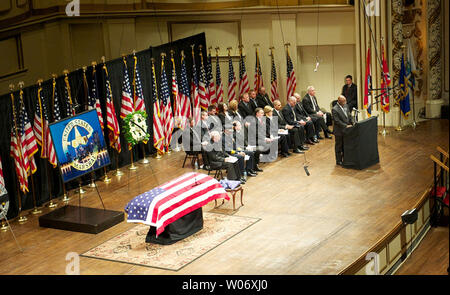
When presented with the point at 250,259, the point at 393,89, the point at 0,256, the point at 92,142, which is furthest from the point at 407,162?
the point at 0,256

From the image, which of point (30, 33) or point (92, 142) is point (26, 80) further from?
point (92, 142)

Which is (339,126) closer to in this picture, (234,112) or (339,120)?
(339,120)

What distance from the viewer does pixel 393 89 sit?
15.7 m

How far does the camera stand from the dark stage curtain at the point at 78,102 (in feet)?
38.0

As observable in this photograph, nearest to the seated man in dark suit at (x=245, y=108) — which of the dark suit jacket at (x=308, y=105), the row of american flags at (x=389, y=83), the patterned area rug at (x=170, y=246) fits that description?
the dark suit jacket at (x=308, y=105)

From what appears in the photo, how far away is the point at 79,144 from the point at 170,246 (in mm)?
2545

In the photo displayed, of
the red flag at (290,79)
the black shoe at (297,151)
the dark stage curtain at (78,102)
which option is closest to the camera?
the dark stage curtain at (78,102)

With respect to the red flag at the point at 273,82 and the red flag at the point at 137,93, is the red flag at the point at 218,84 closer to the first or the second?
the red flag at the point at 273,82

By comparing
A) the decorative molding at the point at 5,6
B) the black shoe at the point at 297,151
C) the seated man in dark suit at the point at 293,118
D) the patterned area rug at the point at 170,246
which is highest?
the decorative molding at the point at 5,6

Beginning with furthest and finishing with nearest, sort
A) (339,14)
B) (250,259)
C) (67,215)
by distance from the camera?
(339,14), (67,215), (250,259)

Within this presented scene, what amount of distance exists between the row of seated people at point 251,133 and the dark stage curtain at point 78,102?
1633 millimetres

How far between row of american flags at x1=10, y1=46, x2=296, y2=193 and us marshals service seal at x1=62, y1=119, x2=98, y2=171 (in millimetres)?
461

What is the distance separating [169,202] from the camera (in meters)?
9.80

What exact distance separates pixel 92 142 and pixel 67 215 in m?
1.28
